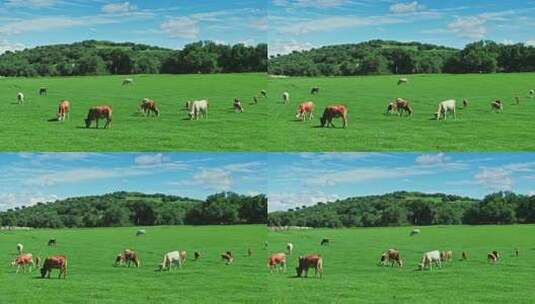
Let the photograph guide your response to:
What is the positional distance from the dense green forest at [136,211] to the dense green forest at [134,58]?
1.34 meters

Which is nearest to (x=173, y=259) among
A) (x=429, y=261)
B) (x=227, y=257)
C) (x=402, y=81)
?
(x=227, y=257)

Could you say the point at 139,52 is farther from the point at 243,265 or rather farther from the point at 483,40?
the point at 483,40

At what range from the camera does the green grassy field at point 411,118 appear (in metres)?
8.77

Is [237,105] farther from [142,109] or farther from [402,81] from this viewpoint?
[402,81]

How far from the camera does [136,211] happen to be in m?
9.04

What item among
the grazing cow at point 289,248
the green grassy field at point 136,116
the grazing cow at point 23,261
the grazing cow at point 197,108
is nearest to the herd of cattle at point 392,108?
the green grassy field at point 136,116

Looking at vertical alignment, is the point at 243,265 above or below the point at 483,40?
below

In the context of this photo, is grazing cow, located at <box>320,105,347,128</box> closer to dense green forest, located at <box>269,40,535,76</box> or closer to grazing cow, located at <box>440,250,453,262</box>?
dense green forest, located at <box>269,40,535,76</box>

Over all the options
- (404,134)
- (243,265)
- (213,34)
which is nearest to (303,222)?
(243,265)

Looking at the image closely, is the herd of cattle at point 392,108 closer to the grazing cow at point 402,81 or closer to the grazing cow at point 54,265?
the grazing cow at point 402,81

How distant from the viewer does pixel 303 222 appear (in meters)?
8.88

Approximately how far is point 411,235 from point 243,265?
5.94 ft

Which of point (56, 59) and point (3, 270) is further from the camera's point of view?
point (56, 59)

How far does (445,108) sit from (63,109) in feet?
13.2
